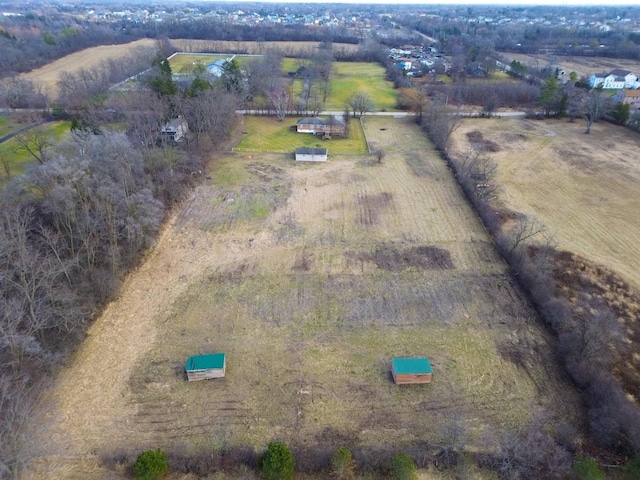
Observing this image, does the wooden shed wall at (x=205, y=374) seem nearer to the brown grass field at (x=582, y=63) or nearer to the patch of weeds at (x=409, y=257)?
the patch of weeds at (x=409, y=257)

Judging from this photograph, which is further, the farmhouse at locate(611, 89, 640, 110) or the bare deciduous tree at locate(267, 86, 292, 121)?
the farmhouse at locate(611, 89, 640, 110)

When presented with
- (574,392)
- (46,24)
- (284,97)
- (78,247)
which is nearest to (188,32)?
(46,24)

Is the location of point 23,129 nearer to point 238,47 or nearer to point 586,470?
point 586,470

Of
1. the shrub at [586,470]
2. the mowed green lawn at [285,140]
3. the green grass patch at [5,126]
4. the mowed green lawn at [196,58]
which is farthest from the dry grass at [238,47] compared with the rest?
the shrub at [586,470]

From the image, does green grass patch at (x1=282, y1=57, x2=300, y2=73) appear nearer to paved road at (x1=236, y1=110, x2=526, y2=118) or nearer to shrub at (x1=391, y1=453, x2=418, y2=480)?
paved road at (x1=236, y1=110, x2=526, y2=118)

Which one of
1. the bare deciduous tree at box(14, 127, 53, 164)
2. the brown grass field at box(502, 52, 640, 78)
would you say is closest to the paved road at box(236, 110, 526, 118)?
the bare deciduous tree at box(14, 127, 53, 164)

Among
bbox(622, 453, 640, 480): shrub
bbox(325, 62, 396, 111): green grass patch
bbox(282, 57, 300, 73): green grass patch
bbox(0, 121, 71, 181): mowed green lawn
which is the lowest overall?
bbox(622, 453, 640, 480): shrub

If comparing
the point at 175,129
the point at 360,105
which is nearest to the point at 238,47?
the point at 360,105

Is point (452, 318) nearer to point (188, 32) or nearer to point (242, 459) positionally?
point (242, 459)
